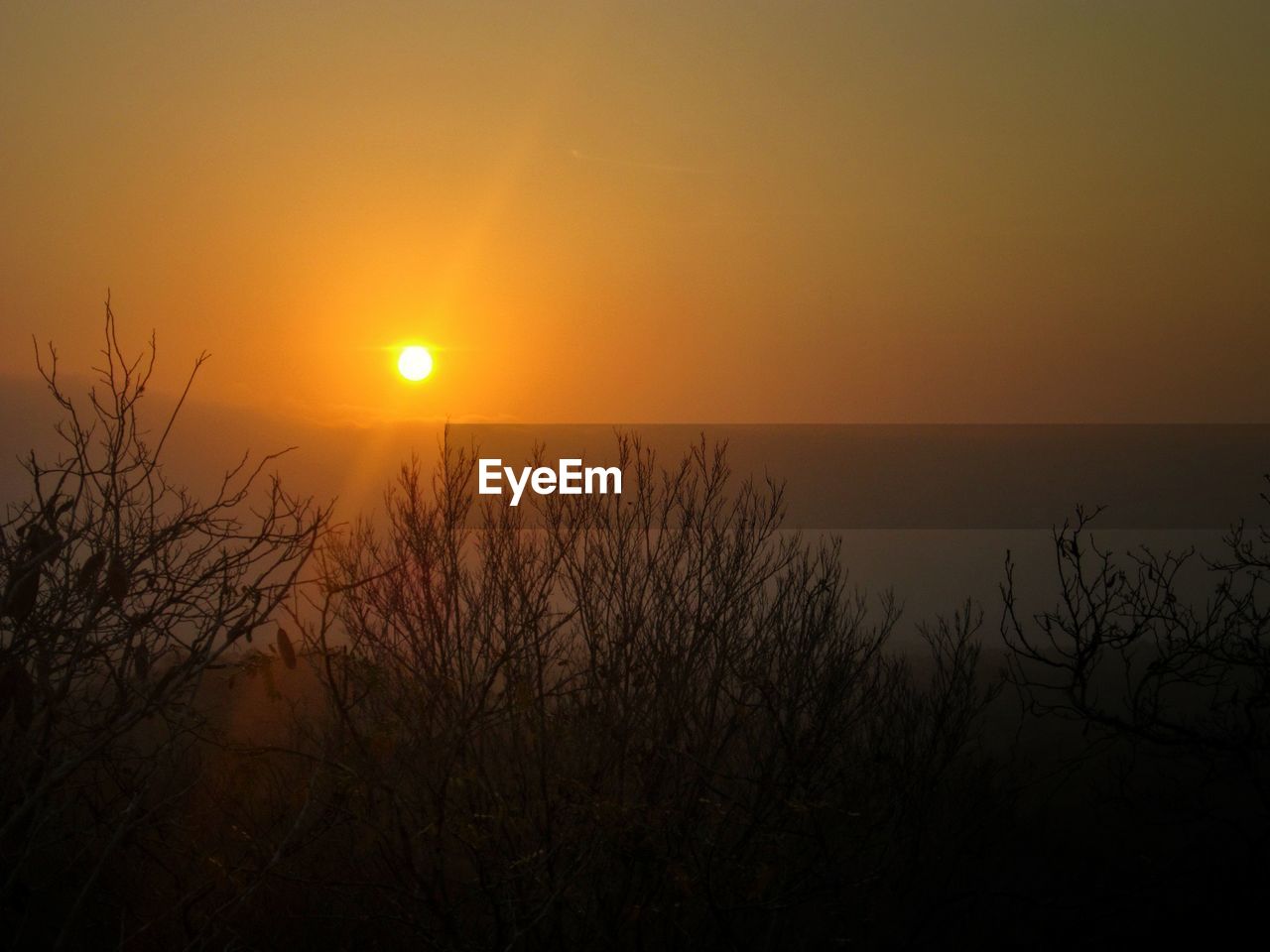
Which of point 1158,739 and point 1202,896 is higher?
point 1158,739

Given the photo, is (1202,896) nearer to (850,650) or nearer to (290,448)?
(850,650)

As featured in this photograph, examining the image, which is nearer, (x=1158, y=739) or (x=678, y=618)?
(x=1158, y=739)

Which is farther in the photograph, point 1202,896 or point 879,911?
point 1202,896

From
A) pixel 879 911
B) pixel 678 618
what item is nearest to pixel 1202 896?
pixel 879 911

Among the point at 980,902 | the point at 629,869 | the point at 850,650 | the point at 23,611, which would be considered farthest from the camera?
the point at 980,902

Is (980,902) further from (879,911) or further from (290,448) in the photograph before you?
(290,448)

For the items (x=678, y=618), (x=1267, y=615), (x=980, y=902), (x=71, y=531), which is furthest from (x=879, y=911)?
(x=71, y=531)

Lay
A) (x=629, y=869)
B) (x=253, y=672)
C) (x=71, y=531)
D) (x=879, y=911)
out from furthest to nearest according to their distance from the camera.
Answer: (x=879, y=911)
(x=629, y=869)
(x=253, y=672)
(x=71, y=531)

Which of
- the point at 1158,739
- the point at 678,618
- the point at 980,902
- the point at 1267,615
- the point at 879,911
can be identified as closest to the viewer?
the point at 1158,739

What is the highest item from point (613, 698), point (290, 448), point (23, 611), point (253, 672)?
point (290, 448)
